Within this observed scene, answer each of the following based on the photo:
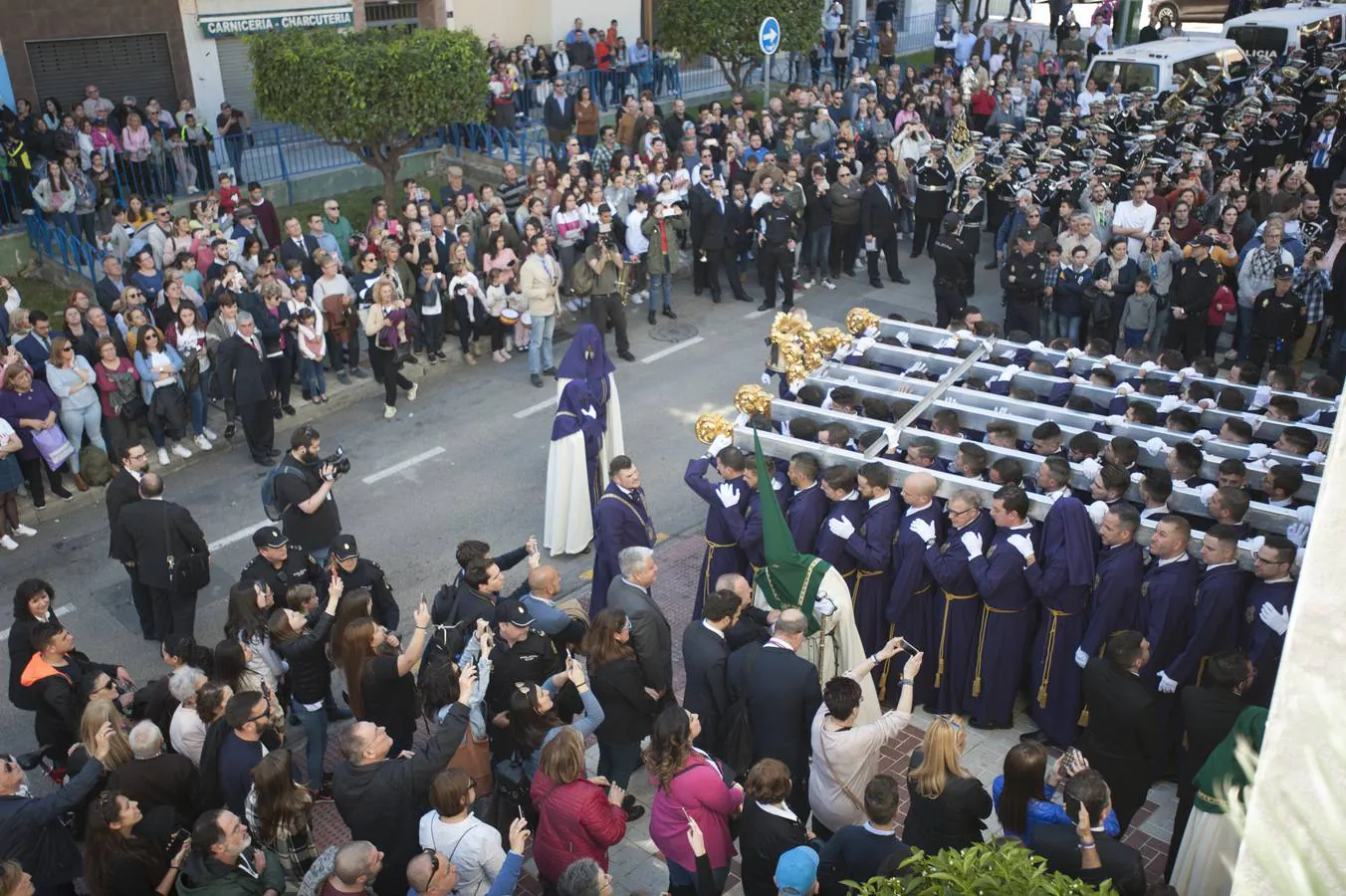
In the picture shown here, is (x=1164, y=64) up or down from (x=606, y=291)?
up

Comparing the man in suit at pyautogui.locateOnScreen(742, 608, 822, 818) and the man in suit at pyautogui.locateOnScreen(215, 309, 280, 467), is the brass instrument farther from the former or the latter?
the man in suit at pyautogui.locateOnScreen(215, 309, 280, 467)

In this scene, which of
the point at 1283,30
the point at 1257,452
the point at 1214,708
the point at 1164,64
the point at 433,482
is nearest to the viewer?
the point at 1214,708

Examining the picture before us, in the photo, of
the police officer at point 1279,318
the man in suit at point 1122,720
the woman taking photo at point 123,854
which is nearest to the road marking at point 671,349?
the police officer at point 1279,318

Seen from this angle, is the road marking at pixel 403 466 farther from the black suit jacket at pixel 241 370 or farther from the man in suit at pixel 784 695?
the man in suit at pixel 784 695

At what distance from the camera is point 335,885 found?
16.8ft

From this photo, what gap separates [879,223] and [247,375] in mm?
8354

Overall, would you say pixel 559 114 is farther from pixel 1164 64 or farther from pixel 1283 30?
pixel 1283 30

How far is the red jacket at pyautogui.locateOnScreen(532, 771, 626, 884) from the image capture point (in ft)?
18.4

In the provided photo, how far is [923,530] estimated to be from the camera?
25.5 feet

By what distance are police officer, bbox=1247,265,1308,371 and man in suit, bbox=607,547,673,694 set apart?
804 cm

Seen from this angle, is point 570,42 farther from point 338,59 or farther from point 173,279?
point 173,279

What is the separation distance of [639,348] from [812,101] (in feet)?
28.6

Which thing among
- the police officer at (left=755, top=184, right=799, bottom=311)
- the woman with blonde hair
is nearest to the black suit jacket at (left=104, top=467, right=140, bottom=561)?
the woman with blonde hair

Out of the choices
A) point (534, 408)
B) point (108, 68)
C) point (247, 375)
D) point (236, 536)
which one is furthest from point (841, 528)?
point (108, 68)
